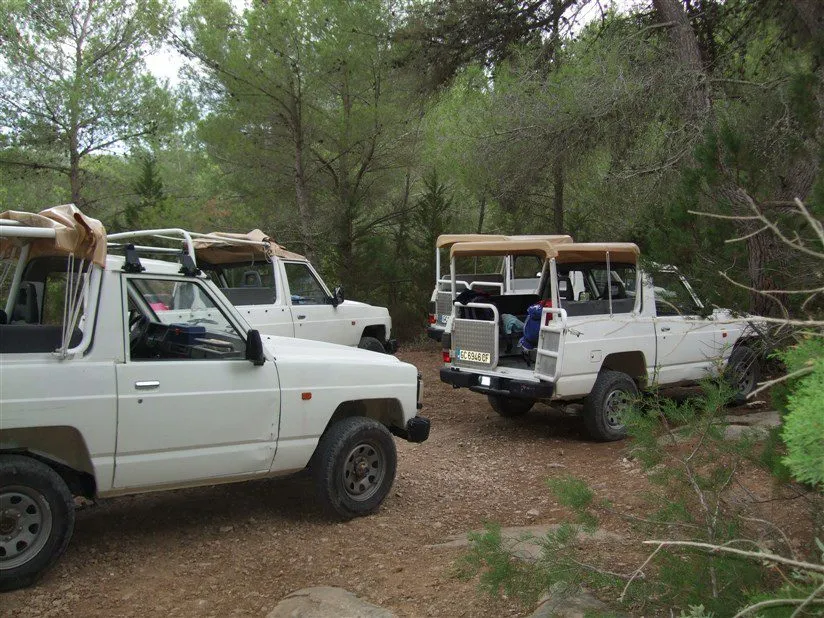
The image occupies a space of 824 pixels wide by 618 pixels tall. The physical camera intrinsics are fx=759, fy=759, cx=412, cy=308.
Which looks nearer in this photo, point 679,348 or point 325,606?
point 325,606

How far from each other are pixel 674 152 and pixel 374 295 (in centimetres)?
857

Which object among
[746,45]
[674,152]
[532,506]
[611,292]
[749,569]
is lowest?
[532,506]

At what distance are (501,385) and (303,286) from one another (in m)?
3.95

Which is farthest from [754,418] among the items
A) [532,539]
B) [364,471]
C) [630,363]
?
[364,471]

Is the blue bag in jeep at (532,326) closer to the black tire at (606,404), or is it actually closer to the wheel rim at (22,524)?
the black tire at (606,404)

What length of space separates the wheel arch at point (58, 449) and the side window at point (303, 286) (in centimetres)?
623

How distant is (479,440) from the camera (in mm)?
8516

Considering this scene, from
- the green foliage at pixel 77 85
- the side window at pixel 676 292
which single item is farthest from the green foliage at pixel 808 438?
the green foliage at pixel 77 85

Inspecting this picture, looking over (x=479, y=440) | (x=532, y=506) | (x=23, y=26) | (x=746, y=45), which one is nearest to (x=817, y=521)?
(x=532, y=506)

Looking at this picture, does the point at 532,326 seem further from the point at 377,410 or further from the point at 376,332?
the point at 376,332

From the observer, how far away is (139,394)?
14.9 ft

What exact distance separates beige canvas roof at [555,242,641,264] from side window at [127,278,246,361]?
13.5ft

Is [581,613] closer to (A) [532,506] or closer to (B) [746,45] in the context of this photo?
(A) [532,506]

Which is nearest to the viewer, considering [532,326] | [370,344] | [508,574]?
[508,574]
